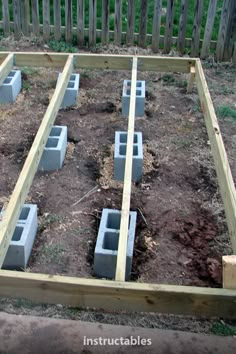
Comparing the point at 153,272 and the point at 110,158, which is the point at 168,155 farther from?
the point at 153,272

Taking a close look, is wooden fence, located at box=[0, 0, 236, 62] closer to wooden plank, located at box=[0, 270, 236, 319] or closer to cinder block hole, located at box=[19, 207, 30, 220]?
cinder block hole, located at box=[19, 207, 30, 220]

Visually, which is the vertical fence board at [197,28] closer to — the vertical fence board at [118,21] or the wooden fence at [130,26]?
the wooden fence at [130,26]

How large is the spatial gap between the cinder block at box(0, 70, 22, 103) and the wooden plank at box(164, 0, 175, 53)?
2.49 metres

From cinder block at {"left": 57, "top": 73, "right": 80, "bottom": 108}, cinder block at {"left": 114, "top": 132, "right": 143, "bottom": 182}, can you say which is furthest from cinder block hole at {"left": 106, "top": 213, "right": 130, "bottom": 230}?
cinder block at {"left": 57, "top": 73, "right": 80, "bottom": 108}

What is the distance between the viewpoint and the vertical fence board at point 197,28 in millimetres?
6775

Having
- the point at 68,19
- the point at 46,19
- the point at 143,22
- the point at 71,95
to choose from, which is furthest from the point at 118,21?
the point at 71,95

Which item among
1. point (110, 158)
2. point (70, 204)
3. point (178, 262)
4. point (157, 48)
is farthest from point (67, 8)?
point (178, 262)

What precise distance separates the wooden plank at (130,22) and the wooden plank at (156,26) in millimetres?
318

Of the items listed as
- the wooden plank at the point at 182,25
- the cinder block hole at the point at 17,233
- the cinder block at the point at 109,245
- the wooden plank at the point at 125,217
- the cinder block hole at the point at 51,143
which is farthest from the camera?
the wooden plank at the point at 182,25

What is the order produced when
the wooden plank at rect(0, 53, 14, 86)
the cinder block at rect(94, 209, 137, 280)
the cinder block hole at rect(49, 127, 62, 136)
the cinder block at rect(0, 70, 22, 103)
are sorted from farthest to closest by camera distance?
1. the cinder block at rect(0, 70, 22, 103)
2. the wooden plank at rect(0, 53, 14, 86)
3. the cinder block hole at rect(49, 127, 62, 136)
4. the cinder block at rect(94, 209, 137, 280)

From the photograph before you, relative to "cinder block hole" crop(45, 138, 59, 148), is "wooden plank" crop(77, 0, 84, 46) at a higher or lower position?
higher

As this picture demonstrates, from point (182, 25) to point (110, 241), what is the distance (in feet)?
15.1

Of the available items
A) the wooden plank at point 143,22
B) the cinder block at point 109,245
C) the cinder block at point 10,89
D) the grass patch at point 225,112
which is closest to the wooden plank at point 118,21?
the wooden plank at point 143,22

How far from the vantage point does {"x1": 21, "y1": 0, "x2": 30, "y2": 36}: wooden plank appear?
285 inches
